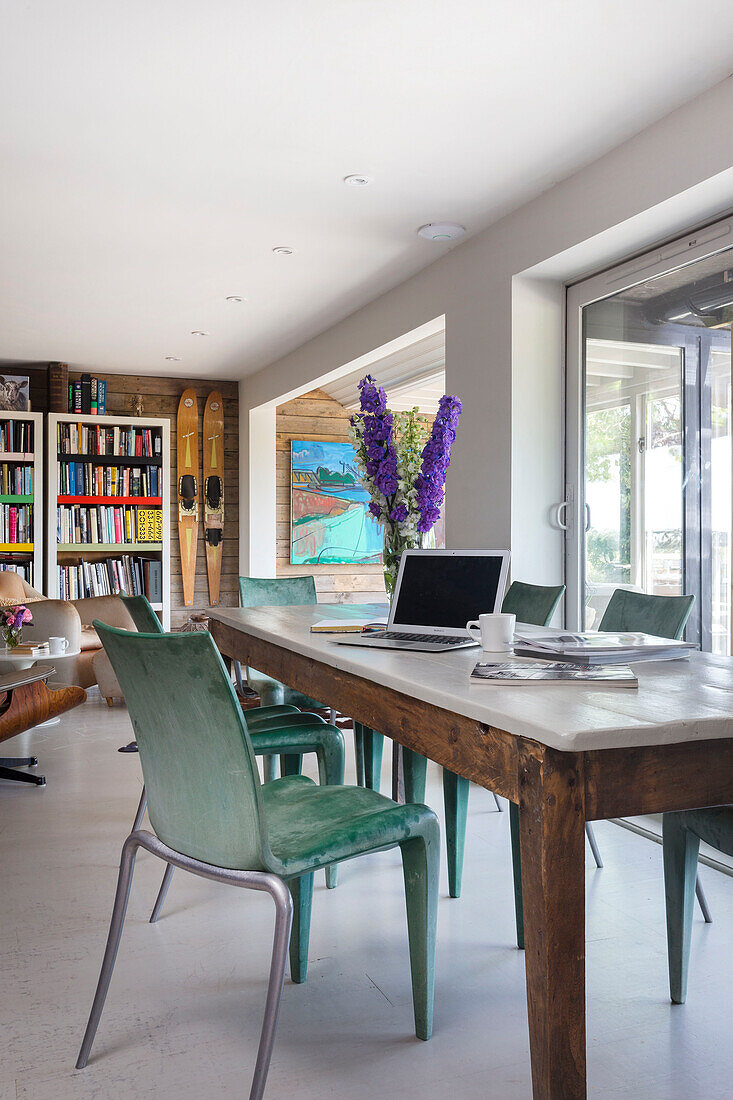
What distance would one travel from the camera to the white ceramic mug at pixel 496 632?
1789 millimetres

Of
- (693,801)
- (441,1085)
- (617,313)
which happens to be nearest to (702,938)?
(441,1085)

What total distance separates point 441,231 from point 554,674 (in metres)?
2.91

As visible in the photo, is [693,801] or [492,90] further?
[492,90]

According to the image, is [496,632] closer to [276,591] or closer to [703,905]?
[703,905]

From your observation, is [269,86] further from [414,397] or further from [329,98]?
[414,397]

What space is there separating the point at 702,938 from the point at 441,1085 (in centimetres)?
94

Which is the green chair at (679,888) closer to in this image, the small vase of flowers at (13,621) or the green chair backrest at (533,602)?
the green chair backrest at (533,602)

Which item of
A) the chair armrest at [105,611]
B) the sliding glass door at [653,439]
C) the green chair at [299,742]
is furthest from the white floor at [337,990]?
the chair armrest at [105,611]

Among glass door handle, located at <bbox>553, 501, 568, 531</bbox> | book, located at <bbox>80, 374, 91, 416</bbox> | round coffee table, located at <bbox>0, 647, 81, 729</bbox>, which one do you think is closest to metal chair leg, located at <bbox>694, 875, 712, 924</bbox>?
glass door handle, located at <bbox>553, 501, 568, 531</bbox>

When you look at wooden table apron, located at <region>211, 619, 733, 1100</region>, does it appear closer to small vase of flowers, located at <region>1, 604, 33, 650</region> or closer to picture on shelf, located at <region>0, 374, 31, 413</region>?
small vase of flowers, located at <region>1, 604, 33, 650</region>

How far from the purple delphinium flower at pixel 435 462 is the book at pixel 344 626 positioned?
30cm

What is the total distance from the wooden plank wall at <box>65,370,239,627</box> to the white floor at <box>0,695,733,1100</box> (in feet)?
15.6

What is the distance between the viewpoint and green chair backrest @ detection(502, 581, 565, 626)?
2895 mm

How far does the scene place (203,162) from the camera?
3223 mm
